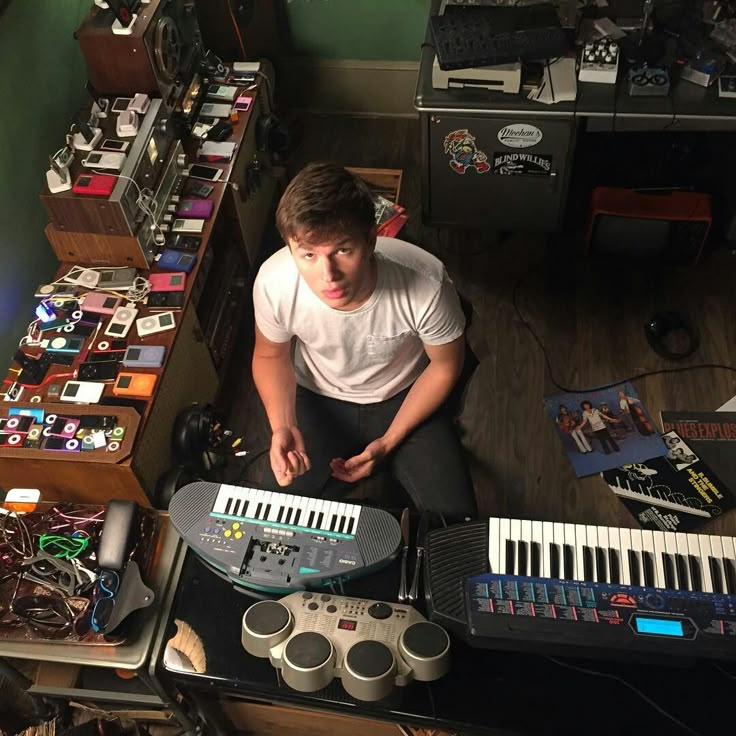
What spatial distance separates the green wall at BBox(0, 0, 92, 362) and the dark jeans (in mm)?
875

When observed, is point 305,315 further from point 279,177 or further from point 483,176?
point 279,177

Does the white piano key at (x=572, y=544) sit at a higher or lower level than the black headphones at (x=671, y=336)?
higher

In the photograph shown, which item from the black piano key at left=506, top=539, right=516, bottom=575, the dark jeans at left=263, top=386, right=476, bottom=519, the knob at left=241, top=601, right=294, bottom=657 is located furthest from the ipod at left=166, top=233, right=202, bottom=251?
the black piano key at left=506, top=539, right=516, bottom=575

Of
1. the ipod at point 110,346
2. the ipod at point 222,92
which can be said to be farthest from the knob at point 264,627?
the ipod at point 222,92

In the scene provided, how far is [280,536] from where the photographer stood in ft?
4.26

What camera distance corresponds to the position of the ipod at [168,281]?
1.98 metres

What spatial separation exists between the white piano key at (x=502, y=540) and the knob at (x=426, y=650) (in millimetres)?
140

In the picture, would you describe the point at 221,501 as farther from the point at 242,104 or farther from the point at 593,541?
the point at 242,104

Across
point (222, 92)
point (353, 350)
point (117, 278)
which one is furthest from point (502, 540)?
point (222, 92)

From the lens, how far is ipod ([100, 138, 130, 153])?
6.50 ft

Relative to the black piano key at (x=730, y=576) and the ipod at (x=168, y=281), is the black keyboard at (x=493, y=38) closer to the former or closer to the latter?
the ipod at (x=168, y=281)

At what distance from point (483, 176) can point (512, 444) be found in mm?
906

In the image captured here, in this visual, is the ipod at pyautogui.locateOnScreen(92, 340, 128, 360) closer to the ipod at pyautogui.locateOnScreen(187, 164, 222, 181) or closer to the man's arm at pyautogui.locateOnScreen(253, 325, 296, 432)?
the man's arm at pyautogui.locateOnScreen(253, 325, 296, 432)

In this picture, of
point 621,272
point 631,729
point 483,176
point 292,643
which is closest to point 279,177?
point 483,176
